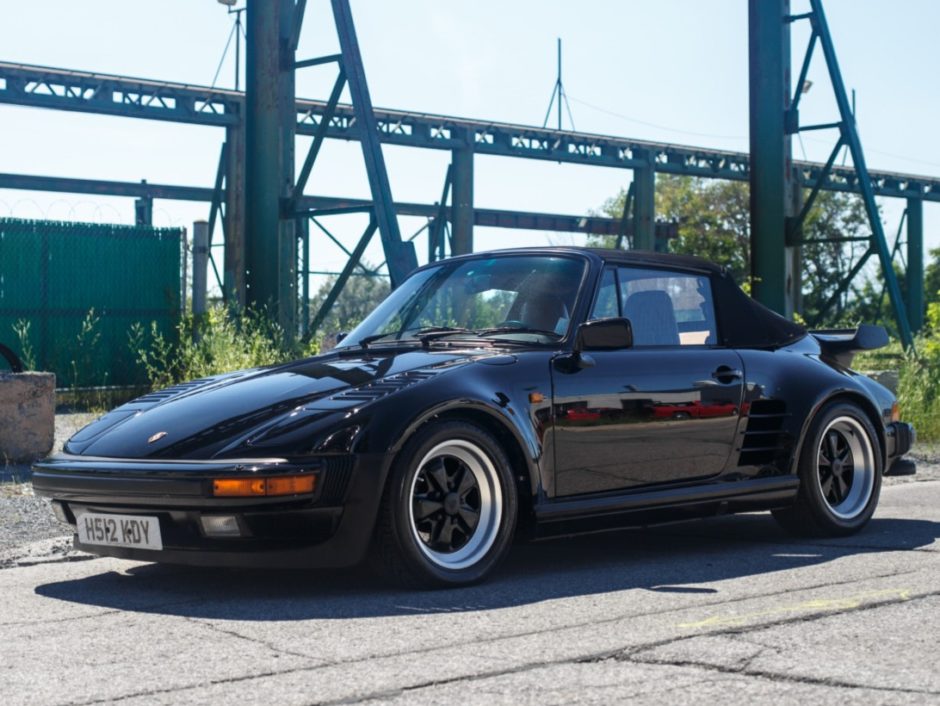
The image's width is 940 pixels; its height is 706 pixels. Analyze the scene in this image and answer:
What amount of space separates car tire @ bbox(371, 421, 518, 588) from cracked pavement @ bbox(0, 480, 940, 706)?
109 millimetres

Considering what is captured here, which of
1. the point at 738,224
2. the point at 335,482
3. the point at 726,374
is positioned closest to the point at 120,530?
the point at 335,482

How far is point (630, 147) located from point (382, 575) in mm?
51803

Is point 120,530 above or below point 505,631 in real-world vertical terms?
above

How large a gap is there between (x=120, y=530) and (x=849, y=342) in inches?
156

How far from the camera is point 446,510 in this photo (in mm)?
5137

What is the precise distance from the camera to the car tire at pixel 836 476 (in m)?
6.59

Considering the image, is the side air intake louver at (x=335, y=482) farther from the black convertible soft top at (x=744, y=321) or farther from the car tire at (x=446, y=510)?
the black convertible soft top at (x=744, y=321)

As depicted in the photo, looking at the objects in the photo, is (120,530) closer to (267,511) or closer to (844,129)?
(267,511)

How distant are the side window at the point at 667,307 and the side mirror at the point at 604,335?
1.24 feet

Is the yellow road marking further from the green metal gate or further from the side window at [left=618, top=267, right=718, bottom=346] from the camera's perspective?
the green metal gate

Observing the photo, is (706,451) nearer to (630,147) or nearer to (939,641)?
(939,641)

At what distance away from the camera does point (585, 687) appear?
3.54 m

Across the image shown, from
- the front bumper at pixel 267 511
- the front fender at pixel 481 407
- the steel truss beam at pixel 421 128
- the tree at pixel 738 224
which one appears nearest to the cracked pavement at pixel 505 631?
the front bumper at pixel 267 511

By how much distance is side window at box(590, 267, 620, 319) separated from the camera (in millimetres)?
6039
